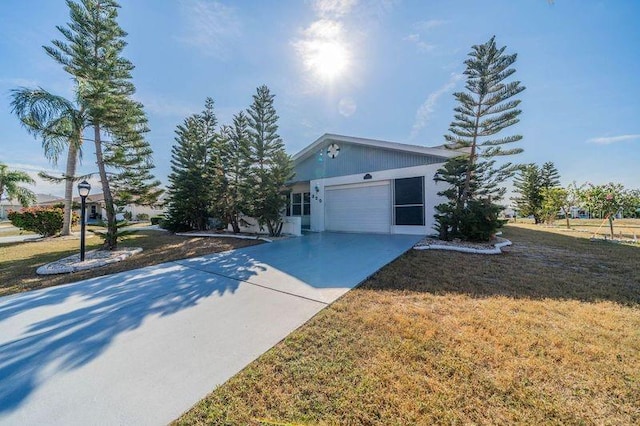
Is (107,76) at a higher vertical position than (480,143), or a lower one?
higher

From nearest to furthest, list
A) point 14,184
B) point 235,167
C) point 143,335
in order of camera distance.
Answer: point 143,335
point 235,167
point 14,184

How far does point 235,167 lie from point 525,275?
11247mm

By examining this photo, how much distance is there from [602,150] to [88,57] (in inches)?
908

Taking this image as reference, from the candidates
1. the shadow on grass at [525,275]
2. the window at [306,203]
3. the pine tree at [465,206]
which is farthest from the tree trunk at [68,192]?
the pine tree at [465,206]

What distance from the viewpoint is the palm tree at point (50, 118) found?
6691 mm

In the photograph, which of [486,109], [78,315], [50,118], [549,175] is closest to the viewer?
[78,315]


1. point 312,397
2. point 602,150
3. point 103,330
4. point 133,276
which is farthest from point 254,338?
point 602,150

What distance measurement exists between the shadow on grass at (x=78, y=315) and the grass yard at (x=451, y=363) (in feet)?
5.49

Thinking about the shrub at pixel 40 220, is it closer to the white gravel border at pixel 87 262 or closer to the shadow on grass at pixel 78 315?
the white gravel border at pixel 87 262

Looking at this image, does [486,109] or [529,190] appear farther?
[529,190]

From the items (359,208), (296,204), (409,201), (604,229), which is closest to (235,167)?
(296,204)

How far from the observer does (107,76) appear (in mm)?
8336

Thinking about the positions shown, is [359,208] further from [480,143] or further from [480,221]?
[480,143]

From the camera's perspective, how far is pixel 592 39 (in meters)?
6.98
